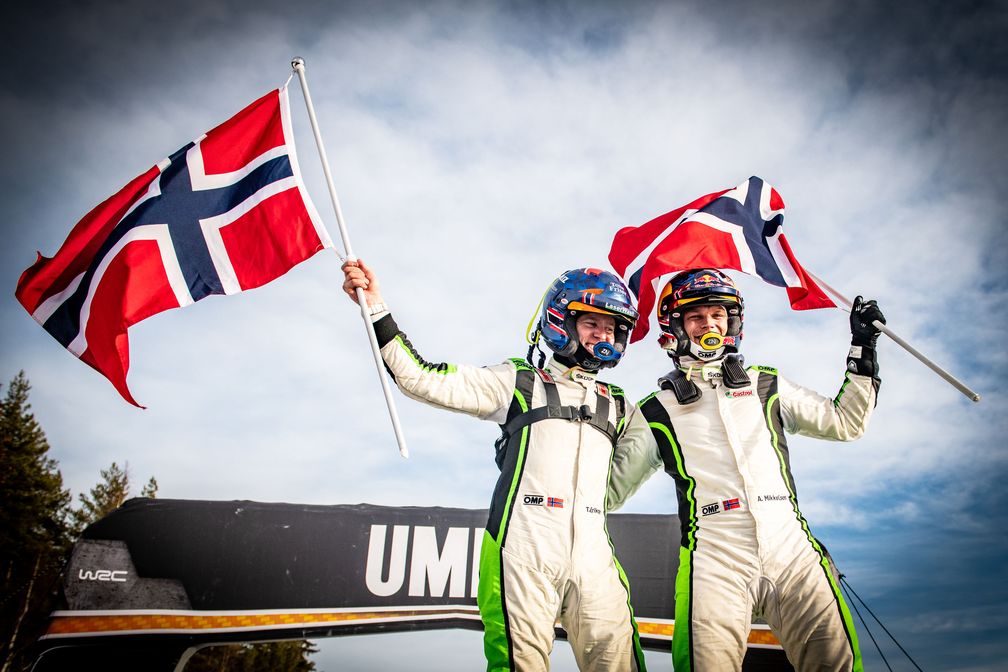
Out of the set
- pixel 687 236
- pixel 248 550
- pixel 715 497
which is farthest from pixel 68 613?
pixel 687 236

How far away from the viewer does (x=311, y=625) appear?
638 cm

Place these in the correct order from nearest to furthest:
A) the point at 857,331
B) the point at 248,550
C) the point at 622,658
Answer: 1. the point at 622,658
2. the point at 857,331
3. the point at 248,550

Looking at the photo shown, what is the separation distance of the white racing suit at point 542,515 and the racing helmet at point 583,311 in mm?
162

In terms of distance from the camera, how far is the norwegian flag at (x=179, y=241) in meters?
4.62

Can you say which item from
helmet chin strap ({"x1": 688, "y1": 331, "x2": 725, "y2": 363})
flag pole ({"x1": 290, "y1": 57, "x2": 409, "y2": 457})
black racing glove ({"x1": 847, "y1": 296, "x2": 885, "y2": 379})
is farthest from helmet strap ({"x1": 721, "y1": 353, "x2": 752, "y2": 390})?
flag pole ({"x1": 290, "y1": 57, "x2": 409, "y2": 457})

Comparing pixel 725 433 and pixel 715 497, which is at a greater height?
pixel 725 433

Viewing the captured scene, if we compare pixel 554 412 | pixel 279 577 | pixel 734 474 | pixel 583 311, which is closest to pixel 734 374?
pixel 734 474

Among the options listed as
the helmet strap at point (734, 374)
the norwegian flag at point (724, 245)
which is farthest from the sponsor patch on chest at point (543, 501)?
the norwegian flag at point (724, 245)

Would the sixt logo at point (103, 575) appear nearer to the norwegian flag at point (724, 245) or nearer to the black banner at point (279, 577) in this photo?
the black banner at point (279, 577)

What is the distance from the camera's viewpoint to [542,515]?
362 centimetres

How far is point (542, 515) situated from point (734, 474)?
1.25 meters

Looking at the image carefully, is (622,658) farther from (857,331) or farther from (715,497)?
(857,331)

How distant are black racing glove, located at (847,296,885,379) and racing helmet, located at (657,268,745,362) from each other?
0.76 meters

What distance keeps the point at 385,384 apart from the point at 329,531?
140 inches
